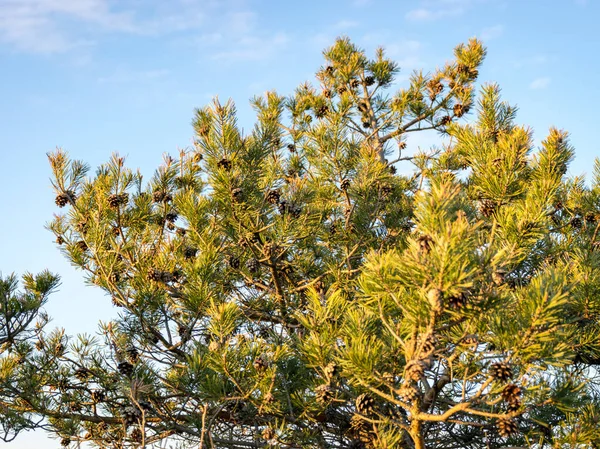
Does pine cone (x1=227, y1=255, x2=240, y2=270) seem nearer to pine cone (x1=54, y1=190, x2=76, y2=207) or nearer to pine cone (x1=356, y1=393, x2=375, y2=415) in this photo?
pine cone (x1=54, y1=190, x2=76, y2=207)

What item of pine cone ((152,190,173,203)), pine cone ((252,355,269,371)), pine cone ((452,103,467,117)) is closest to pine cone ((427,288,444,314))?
pine cone ((252,355,269,371))

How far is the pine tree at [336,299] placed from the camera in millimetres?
2148

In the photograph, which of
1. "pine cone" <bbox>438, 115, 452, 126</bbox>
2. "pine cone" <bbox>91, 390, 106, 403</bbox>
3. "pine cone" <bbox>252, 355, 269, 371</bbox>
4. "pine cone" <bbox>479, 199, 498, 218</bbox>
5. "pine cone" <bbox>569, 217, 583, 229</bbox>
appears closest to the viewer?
"pine cone" <bbox>252, 355, 269, 371</bbox>

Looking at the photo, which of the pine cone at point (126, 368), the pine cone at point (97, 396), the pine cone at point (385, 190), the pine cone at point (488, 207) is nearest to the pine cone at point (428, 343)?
the pine cone at point (488, 207)

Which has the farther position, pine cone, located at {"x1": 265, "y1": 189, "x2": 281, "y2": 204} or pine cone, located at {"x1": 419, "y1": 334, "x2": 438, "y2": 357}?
pine cone, located at {"x1": 265, "y1": 189, "x2": 281, "y2": 204}

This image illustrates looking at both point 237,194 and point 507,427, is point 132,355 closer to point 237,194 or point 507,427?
point 237,194

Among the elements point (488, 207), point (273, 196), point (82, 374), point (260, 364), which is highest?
point (273, 196)

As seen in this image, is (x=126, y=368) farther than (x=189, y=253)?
No

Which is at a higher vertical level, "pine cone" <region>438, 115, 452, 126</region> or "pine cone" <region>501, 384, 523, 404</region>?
"pine cone" <region>438, 115, 452, 126</region>

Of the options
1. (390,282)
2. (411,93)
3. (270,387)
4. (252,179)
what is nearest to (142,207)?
(252,179)

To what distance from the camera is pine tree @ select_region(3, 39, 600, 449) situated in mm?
2148

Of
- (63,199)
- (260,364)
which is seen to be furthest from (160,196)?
(260,364)

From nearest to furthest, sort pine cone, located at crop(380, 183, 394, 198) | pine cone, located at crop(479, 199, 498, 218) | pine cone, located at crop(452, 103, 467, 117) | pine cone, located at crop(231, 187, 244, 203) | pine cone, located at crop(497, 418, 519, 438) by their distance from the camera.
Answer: pine cone, located at crop(497, 418, 519, 438)
pine cone, located at crop(479, 199, 498, 218)
pine cone, located at crop(231, 187, 244, 203)
pine cone, located at crop(380, 183, 394, 198)
pine cone, located at crop(452, 103, 467, 117)

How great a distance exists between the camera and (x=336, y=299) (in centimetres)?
272
